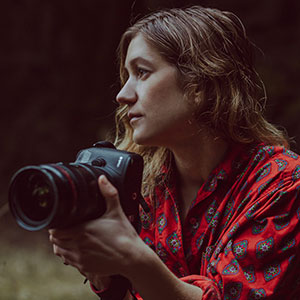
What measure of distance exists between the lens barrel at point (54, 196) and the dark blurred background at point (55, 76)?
3.98 metres

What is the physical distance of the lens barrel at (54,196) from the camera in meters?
1.08

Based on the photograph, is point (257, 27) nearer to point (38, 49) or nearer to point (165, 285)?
point (38, 49)

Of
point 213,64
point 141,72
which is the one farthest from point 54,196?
point 213,64

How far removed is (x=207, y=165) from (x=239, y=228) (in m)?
0.31

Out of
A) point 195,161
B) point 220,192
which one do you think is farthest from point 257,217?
point 195,161

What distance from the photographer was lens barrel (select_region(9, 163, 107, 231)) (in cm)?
108

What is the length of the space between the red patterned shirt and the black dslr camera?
1.17 ft

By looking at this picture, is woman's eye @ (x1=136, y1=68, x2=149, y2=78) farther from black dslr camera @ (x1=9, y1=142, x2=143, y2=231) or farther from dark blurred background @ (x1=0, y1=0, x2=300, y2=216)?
dark blurred background @ (x1=0, y1=0, x2=300, y2=216)

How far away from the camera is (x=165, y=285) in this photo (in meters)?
1.24

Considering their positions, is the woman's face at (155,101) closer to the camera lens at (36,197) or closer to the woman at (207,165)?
the woman at (207,165)

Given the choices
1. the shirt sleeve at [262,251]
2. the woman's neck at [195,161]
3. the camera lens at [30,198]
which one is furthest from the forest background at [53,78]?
the camera lens at [30,198]

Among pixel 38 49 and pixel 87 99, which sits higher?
pixel 38 49

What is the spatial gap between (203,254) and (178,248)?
0.29ft

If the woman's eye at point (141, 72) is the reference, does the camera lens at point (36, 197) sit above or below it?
below
